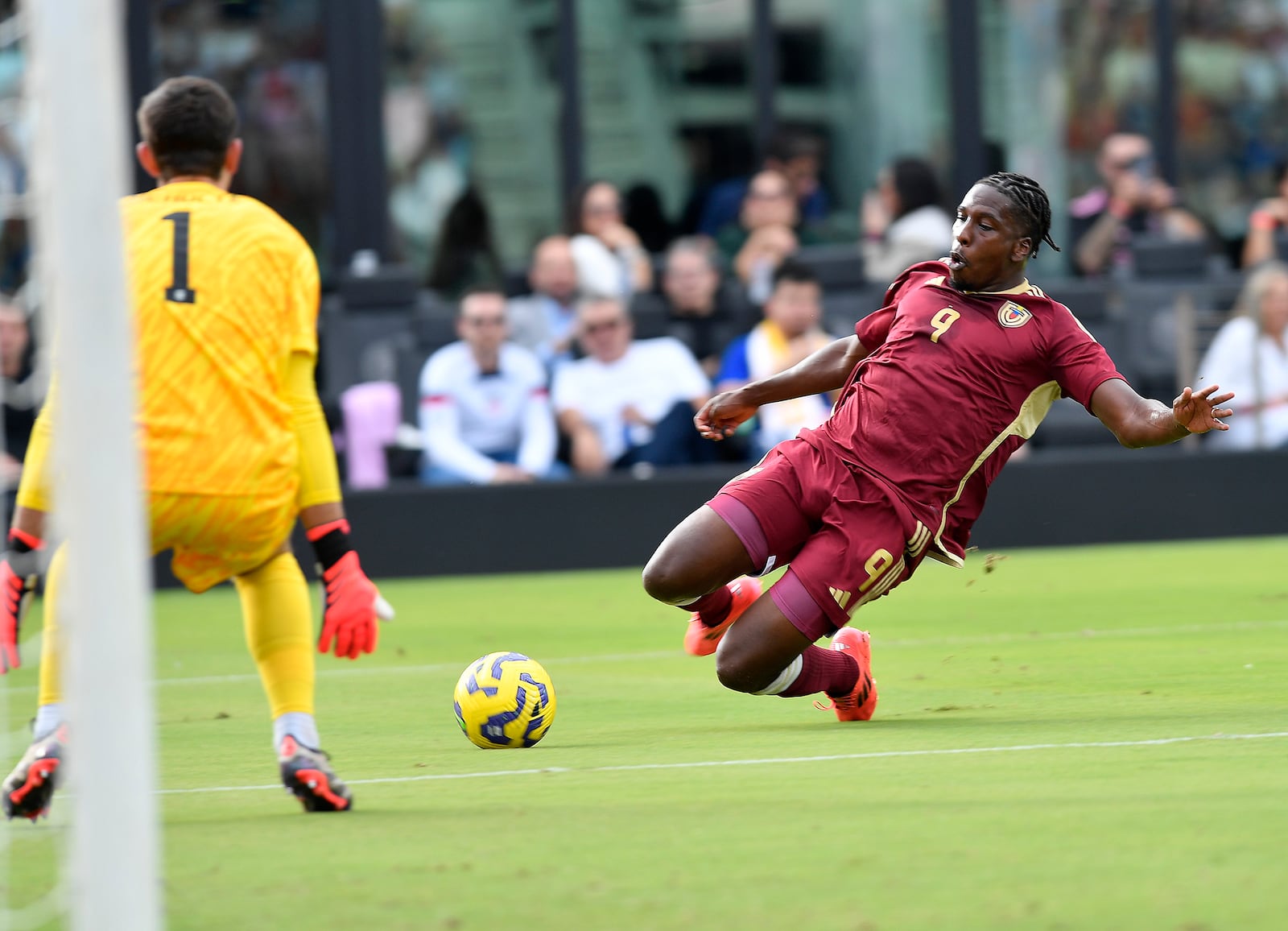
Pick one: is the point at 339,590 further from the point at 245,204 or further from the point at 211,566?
the point at 245,204

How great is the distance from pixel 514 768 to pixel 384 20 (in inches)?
462

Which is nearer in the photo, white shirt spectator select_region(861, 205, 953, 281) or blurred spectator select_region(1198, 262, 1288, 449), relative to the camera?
blurred spectator select_region(1198, 262, 1288, 449)

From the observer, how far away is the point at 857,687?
6.54 metres

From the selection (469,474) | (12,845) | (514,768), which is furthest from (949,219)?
(12,845)

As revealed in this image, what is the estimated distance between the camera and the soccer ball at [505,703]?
6.24 metres

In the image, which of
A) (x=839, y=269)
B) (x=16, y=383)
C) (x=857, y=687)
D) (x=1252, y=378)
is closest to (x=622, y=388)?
(x=839, y=269)

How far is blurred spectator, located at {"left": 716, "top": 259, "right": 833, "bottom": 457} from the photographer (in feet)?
40.6

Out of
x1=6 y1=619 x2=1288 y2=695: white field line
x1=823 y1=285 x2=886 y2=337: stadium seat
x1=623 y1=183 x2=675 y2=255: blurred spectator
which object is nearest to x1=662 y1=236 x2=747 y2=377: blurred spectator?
x1=823 y1=285 x2=886 y2=337: stadium seat

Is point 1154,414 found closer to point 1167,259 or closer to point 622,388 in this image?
point 622,388

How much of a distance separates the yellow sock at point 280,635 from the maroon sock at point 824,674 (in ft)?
6.23

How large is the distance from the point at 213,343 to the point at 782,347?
7751mm

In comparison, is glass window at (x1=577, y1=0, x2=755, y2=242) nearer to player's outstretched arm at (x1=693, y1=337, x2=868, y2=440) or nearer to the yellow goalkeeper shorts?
player's outstretched arm at (x1=693, y1=337, x2=868, y2=440)

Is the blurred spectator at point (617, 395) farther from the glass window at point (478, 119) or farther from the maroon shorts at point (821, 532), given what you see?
the maroon shorts at point (821, 532)

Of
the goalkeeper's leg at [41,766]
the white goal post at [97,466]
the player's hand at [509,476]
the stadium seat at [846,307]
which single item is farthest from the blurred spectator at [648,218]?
the white goal post at [97,466]
